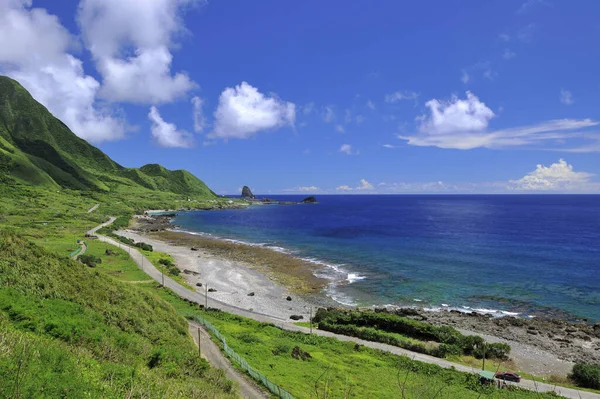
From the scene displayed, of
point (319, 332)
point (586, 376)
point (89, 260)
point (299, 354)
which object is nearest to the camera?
point (586, 376)

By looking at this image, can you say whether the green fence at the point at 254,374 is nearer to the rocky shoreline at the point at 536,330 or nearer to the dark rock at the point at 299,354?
the dark rock at the point at 299,354

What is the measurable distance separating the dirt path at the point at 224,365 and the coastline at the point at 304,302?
18692 mm

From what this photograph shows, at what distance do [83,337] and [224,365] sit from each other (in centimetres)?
1225

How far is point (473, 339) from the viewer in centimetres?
4059

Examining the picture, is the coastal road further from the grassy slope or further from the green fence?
the grassy slope

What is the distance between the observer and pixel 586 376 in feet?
107

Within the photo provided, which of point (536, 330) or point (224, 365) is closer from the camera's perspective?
point (224, 365)

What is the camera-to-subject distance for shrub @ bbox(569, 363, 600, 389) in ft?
106

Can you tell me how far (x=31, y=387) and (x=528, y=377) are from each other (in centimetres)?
4129

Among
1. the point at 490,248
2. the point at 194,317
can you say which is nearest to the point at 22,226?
the point at 194,317

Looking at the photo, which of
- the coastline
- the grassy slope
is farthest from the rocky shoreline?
the grassy slope

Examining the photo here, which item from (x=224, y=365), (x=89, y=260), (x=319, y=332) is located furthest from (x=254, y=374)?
(x=89, y=260)

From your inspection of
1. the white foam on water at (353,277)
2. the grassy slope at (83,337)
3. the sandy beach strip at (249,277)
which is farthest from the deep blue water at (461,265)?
the grassy slope at (83,337)

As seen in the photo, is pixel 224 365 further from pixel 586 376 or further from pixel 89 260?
pixel 89 260
